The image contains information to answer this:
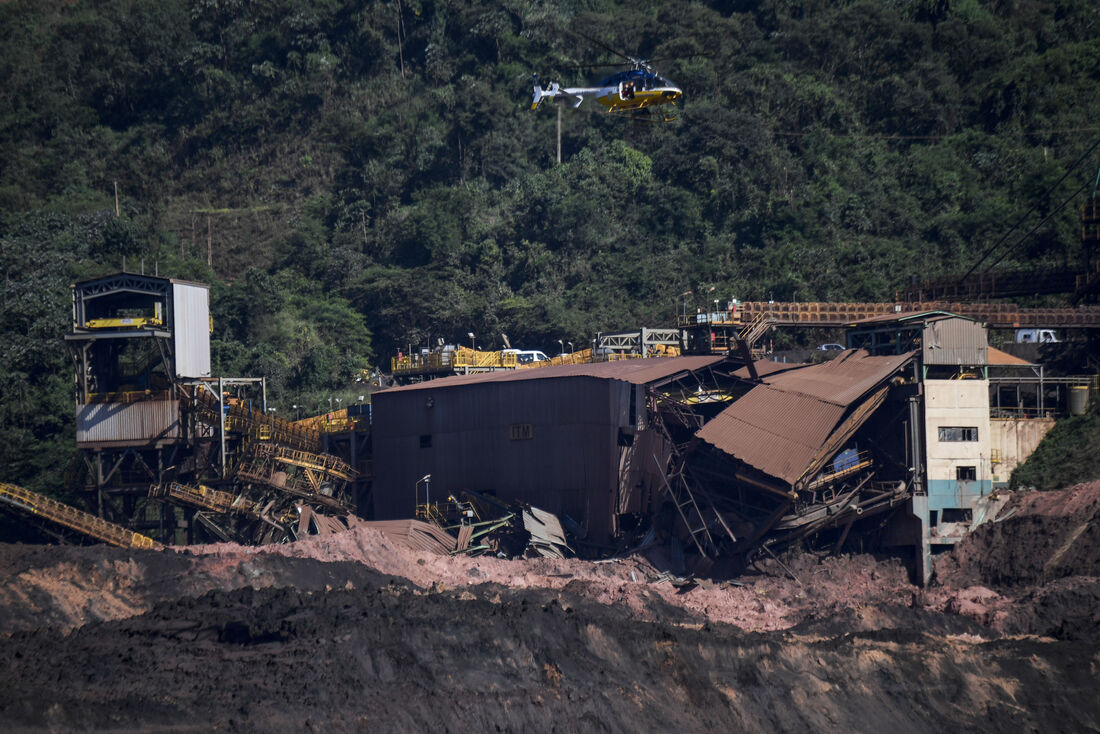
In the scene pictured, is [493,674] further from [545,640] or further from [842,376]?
[842,376]

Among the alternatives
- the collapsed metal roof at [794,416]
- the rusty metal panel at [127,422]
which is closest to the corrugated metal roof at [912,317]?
the collapsed metal roof at [794,416]

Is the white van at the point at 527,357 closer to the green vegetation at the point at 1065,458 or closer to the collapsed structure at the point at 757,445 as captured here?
the collapsed structure at the point at 757,445

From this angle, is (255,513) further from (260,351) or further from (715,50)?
(715,50)

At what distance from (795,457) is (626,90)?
21.8 metres

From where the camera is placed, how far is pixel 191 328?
198 feet

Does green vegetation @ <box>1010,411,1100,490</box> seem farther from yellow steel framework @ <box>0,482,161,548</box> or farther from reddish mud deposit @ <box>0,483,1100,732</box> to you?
yellow steel framework @ <box>0,482,161,548</box>

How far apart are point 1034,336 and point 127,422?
44.5m

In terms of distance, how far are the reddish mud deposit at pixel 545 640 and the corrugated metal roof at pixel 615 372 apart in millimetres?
7924

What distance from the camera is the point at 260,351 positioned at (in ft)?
269

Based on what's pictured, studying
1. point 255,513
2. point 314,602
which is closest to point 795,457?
point 314,602

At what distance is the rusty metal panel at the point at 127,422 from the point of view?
58.5 meters

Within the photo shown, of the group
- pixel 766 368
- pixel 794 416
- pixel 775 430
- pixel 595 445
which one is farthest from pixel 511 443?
pixel 794 416

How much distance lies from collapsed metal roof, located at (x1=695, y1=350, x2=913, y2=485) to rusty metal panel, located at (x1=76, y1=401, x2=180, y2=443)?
23.9 metres

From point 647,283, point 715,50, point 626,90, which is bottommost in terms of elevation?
point 647,283
